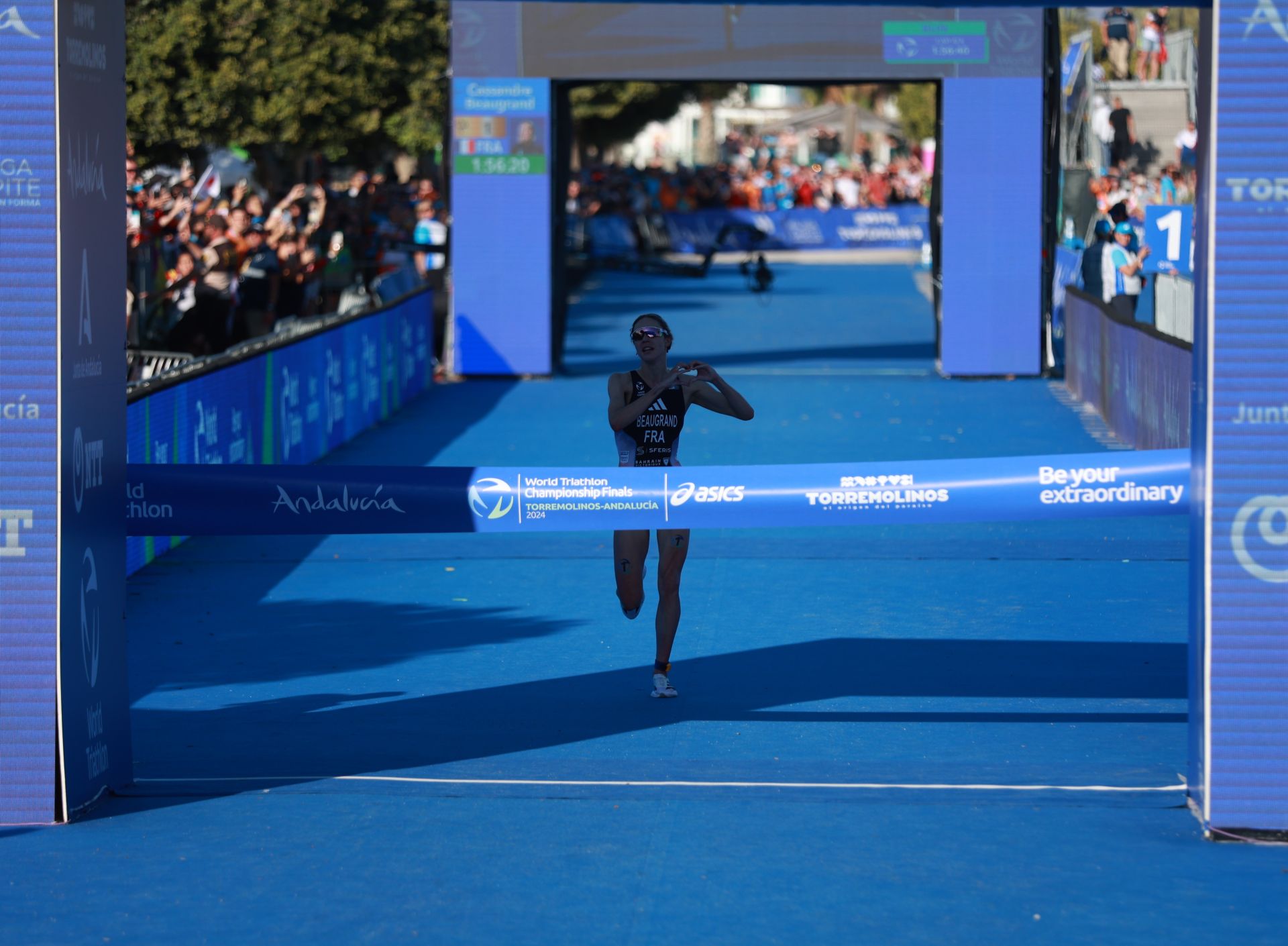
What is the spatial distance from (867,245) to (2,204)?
49.9m

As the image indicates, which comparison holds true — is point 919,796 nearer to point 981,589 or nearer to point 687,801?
point 687,801

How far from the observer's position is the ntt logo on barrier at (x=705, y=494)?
7.25m

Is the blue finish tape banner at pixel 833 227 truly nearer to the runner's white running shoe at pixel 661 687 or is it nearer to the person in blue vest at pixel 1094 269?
the person in blue vest at pixel 1094 269

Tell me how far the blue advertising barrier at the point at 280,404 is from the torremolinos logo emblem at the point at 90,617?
39 cm

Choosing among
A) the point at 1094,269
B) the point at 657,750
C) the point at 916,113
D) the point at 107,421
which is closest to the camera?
the point at 107,421

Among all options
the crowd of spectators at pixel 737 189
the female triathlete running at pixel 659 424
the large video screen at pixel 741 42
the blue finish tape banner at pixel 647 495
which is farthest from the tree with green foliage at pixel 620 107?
the blue finish tape banner at pixel 647 495

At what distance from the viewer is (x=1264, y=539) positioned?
6496mm

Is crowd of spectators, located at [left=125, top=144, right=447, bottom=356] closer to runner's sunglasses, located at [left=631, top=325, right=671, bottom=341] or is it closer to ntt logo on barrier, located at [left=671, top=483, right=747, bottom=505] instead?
runner's sunglasses, located at [left=631, top=325, right=671, bottom=341]

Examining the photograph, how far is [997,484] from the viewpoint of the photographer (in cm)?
717

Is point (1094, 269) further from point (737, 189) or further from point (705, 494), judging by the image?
point (737, 189)

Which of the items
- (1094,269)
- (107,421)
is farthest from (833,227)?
(107,421)

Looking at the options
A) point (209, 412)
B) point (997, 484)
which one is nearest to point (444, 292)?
point (209, 412)

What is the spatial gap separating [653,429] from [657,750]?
1561 millimetres

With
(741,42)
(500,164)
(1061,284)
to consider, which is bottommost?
(1061,284)
